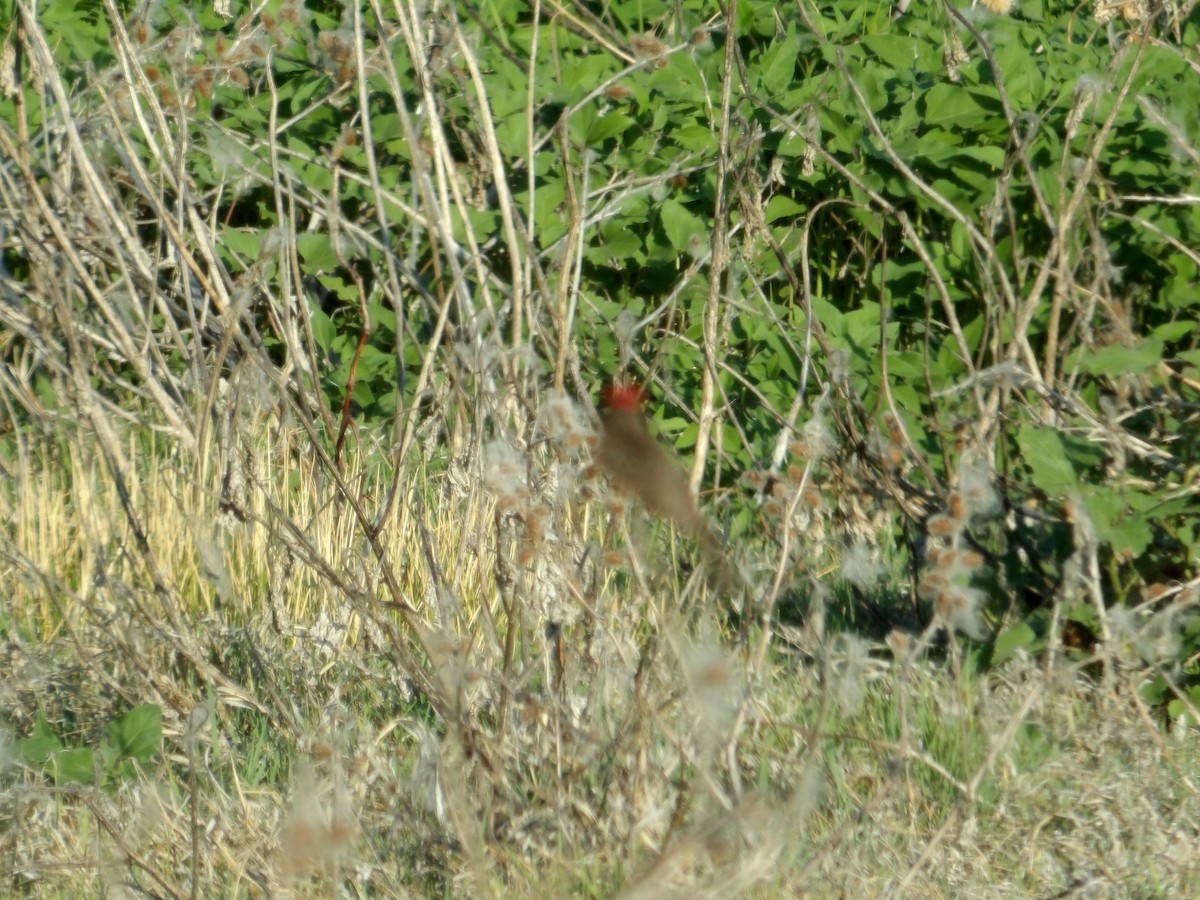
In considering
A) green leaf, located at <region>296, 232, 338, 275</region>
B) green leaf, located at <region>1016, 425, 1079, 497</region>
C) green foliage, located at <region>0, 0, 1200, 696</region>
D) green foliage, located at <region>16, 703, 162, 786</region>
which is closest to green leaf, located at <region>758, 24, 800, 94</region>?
green foliage, located at <region>0, 0, 1200, 696</region>

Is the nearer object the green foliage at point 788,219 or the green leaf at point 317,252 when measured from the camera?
the green foliage at point 788,219

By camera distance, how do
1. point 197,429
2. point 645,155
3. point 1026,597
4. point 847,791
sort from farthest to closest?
point 645,155 < point 197,429 < point 1026,597 < point 847,791

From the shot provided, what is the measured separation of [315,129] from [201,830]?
2538mm

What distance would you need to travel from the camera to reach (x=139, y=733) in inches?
111

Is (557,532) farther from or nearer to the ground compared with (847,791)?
farther from the ground

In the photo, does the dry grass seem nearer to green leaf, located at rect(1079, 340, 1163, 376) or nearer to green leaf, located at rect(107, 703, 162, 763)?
green leaf, located at rect(107, 703, 162, 763)

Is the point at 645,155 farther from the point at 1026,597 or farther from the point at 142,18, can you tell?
the point at 1026,597

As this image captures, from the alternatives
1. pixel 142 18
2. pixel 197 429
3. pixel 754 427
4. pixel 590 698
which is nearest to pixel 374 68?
pixel 142 18

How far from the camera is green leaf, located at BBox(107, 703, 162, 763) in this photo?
111 inches

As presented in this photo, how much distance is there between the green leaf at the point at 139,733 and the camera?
9.26ft

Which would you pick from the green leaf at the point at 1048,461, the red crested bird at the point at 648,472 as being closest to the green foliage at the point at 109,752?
the red crested bird at the point at 648,472

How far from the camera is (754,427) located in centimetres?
411

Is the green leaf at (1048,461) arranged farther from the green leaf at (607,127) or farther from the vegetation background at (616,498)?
the green leaf at (607,127)

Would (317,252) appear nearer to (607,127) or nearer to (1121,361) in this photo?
(607,127)
